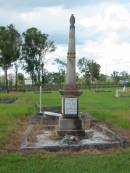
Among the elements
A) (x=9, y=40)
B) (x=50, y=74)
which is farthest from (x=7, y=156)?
(x=50, y=74)

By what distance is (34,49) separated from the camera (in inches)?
3152

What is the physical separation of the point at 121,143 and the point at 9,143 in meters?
3.06

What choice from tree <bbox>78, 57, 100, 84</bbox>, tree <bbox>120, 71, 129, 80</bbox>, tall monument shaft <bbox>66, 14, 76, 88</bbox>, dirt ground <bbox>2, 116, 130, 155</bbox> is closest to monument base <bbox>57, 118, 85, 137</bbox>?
tall monument shaft <bbox>66, 14, 76, 88</bbox>

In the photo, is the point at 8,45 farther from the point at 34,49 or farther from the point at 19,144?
the point at 19,144

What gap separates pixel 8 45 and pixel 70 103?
179ft

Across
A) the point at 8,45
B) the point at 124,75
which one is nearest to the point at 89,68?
the point at 124,75

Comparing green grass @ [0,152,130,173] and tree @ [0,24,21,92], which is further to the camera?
tree @ [0,24,21,92]

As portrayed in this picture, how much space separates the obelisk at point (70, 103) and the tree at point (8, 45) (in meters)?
53.4

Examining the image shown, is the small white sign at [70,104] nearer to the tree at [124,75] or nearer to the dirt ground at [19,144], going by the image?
the dirt ground at [19,144]

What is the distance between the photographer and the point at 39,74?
83.8m

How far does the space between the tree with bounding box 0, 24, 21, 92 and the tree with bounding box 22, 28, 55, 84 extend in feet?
24.2

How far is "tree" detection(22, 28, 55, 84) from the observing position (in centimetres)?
7900

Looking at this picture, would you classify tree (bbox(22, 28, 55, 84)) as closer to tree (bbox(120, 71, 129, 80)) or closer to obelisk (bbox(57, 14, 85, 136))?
tree (bbox(120, 71, 129, 80))

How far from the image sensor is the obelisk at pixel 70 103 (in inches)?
579
